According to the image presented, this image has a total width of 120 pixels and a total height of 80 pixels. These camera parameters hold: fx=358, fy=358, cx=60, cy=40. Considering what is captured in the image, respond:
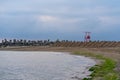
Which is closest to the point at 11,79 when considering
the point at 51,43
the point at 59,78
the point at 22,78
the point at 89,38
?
the point at 22,78

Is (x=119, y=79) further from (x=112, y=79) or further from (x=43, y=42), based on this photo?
(x=43, y=42)

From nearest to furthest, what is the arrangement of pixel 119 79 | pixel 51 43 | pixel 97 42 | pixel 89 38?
pixel 119 79 → pixel 97 42 → pixel 89 38 → pixel 51 43

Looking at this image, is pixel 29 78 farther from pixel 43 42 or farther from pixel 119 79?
pixel 43 42

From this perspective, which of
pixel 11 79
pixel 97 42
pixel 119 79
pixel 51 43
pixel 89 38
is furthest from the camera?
pixel 51 43

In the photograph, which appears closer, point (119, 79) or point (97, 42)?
point (119, 79)

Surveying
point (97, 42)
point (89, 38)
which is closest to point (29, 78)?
point (97, 42)

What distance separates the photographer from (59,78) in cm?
2656

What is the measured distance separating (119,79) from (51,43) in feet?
297

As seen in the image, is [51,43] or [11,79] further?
[51,43]

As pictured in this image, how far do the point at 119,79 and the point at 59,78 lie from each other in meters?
7.91

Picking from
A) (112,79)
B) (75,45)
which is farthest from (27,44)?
(112,79)

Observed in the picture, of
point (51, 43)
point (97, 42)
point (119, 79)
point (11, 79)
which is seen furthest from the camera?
point (51, 43)

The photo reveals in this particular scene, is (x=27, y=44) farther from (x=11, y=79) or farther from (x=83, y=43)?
(x=11, y=79)

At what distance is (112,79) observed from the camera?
1947 cm
